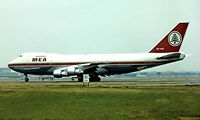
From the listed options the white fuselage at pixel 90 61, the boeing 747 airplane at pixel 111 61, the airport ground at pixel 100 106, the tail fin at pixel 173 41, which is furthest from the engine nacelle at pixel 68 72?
the airport ground at pixel 100 106

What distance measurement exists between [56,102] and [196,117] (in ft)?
35.5

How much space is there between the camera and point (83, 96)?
29188 mm

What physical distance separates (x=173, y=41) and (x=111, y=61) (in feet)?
35.8

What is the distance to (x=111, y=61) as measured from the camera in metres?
57.1

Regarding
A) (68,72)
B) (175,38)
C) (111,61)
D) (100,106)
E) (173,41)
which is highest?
(175,38)

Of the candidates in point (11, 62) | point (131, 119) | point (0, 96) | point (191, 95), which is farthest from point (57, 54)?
point (131, 119)

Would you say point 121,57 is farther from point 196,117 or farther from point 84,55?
point 196,117

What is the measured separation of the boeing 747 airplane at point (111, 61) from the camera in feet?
184

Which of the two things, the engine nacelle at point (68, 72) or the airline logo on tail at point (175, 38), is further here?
the airline logo on tail at point (175, 38)

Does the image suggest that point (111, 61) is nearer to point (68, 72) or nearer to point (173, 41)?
point (68, 72)

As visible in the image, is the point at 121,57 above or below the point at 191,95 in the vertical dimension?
above

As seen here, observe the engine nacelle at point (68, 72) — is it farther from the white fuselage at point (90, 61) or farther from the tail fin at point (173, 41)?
the tail fin at point (173, 41)

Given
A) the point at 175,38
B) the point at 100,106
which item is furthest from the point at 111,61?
the point at 100,106

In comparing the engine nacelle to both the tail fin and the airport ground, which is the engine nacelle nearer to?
the tail fin
